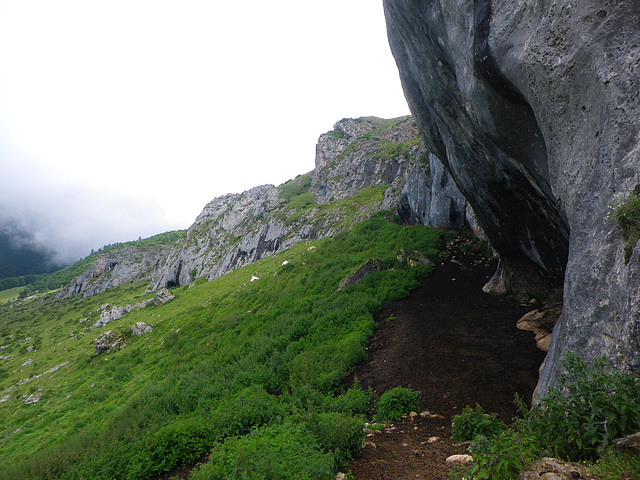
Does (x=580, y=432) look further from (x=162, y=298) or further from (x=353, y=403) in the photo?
(x=162, y=298)

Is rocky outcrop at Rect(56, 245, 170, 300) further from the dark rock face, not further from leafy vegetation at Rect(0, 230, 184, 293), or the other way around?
the dark rock face

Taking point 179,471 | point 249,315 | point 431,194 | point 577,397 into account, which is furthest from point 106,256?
point 577,397

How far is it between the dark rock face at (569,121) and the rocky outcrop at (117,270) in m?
94.0

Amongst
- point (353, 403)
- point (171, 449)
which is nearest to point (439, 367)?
point (353, 403)

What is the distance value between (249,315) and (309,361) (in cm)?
1084

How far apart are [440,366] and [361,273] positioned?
10372 mm

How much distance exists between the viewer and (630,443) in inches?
121

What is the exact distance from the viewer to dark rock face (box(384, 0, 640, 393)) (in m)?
4.66

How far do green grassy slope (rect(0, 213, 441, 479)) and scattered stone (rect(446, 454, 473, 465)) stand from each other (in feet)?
5.78

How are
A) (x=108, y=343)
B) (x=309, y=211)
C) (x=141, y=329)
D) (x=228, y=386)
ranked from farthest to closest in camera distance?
1. (x=309, y=211)
2. (x=141, y=329)
3. (x=108, y=343)
4. (x=228, y=386)

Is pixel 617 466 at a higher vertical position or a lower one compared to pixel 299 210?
lower

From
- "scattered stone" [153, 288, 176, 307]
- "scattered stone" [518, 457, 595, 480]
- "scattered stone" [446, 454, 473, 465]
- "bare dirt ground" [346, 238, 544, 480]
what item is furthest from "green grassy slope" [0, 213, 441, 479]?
"scattered stone" [153, 288, 176, 307]

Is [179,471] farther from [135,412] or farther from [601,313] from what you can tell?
[601,313]

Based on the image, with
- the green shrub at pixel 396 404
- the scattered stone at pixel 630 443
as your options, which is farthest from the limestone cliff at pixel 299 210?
the scattered stone at pixel 630 443
